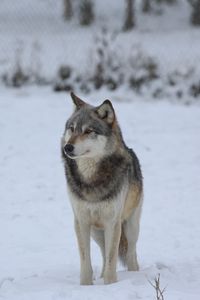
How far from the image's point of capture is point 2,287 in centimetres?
523

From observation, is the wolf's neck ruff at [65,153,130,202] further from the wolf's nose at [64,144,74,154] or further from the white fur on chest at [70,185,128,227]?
the wolf's nose at [64,144,74,154]

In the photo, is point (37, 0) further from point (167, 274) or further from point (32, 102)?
point (167, 274)

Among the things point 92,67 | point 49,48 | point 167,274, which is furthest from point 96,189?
A: point 49,48

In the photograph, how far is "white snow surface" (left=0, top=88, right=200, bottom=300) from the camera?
5321 millimetres

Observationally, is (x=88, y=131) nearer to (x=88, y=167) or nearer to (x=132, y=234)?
(x=88, y=167)

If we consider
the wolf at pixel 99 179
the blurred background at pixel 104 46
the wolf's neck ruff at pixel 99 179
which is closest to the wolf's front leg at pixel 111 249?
the wolf at pixel 99 179

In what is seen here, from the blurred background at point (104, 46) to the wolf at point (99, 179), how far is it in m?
8.34

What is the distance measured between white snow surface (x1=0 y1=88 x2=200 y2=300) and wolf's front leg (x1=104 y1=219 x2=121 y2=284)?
0.60ft

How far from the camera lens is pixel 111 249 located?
5.41m

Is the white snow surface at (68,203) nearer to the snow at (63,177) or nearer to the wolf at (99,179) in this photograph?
the snow at (63,177)

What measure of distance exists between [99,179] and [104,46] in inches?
377

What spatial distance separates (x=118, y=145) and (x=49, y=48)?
1234cm

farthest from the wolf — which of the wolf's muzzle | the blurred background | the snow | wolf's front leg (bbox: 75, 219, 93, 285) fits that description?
the blurred background

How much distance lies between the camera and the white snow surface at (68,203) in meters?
Answer: 5.32
